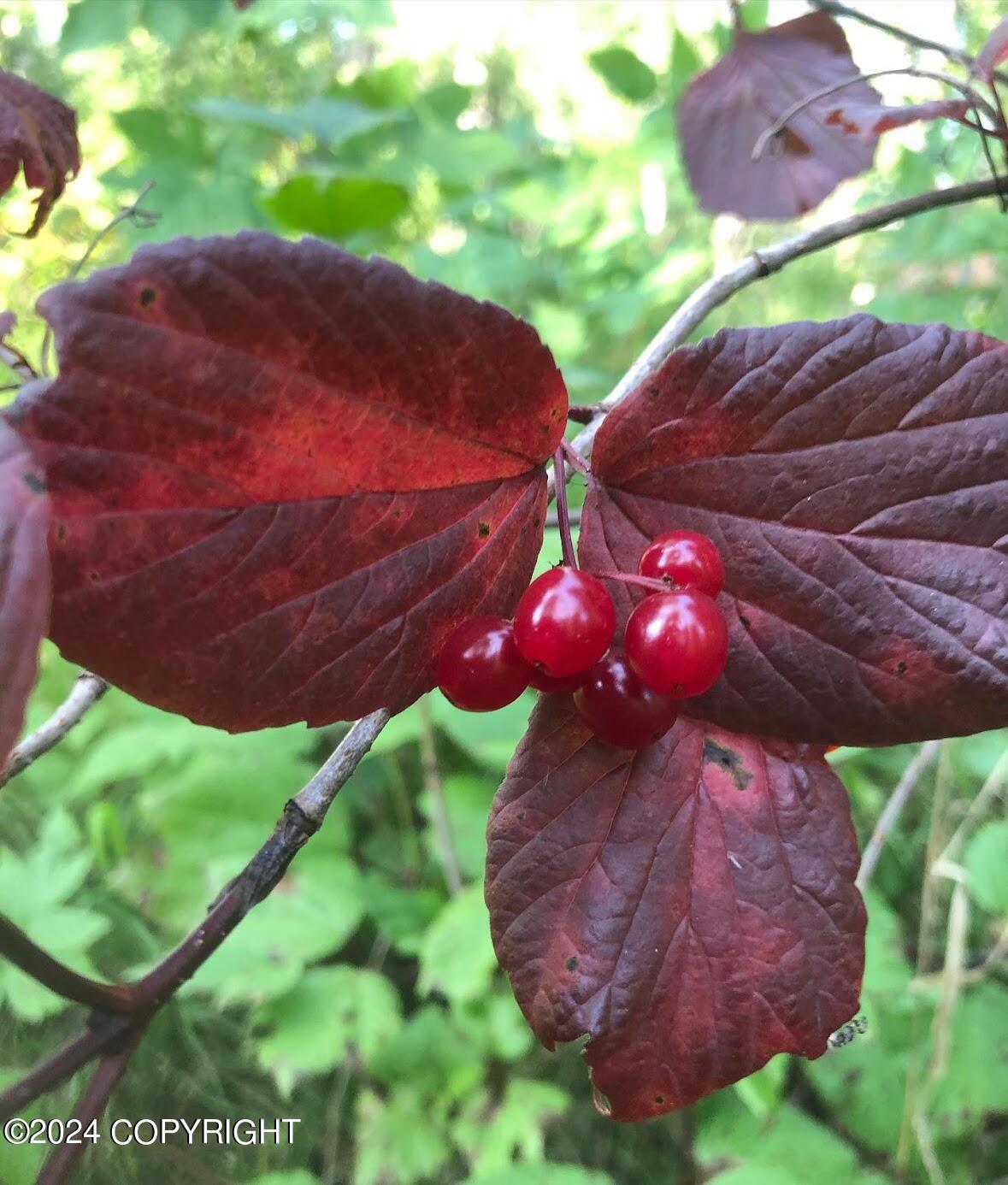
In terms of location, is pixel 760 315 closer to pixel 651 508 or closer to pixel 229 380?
pixel 651 508

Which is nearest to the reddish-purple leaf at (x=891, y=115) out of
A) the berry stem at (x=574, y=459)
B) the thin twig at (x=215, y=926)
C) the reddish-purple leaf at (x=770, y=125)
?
the reddish-purple leaf at (x=770, y=125)

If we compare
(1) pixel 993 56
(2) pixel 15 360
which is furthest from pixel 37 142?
(1) pixel 993 56

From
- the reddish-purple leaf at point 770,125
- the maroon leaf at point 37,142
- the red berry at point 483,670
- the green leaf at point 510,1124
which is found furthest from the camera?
the green leaf at point 510,1124

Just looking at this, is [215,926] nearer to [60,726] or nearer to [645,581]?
[60,726]

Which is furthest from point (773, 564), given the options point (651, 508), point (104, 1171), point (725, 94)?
point (725, 94)

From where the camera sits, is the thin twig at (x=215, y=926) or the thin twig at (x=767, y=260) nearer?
the thin twig at (x=215, y=926)

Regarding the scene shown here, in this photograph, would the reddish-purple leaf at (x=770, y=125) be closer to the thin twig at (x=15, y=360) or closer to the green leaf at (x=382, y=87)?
the thin twig at (x=15, y=360)

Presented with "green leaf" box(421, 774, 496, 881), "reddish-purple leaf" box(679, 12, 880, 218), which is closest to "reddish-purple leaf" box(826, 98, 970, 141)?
"reddish-purple leaf" box(679, 12, 880, 218)

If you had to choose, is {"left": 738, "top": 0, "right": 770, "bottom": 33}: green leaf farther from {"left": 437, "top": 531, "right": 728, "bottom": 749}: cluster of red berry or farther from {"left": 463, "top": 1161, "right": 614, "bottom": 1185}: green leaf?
{"left": 463, "top": 1161, "right": 614, "bottom": 1185}: green leaf
